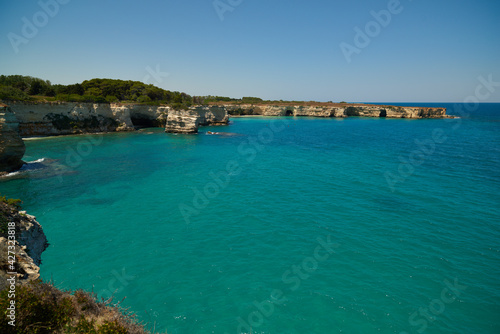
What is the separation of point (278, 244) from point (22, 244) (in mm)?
12823

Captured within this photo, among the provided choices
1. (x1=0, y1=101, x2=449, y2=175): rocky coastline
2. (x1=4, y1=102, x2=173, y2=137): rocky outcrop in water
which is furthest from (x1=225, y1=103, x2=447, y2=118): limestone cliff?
(x1=4, y1=102, x2=173, y2=137): rocky outcrop in water

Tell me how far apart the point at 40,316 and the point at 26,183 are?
83.3ft

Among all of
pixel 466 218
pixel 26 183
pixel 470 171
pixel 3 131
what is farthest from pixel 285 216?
pixel 3 131

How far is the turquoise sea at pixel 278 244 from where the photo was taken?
1030 centimetres

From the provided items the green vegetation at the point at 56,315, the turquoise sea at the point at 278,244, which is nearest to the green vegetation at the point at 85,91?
the turquoise sea at the point at 278,244

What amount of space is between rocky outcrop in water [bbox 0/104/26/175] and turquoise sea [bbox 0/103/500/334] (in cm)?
342

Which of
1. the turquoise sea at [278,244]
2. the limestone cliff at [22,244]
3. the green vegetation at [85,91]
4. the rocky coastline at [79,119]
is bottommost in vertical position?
the turquoise sea at [278,244]

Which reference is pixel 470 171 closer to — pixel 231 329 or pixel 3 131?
pixel 231 329

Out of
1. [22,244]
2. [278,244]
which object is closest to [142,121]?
[22,244]

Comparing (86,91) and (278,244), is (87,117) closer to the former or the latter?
(86,91)

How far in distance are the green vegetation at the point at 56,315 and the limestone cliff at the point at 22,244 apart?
144 cm

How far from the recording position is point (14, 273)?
7.98 m

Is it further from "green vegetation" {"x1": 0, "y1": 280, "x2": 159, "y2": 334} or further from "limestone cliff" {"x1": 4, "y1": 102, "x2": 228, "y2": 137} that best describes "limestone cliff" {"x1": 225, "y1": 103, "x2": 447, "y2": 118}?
"green vegetation" {"x1": 0, "y1": 280, "x2": 159, "y2": 334}

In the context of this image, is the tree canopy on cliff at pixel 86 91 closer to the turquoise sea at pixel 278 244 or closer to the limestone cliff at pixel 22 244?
the turquoise sea at pixel 278 244
